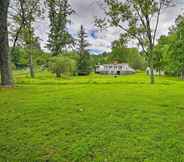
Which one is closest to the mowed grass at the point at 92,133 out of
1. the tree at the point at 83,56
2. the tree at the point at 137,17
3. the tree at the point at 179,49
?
the tree at the point at 137,17

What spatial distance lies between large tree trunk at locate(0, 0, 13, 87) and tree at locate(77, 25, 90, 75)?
39.9 metres

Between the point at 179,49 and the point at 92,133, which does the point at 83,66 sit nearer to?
the point at 179,49

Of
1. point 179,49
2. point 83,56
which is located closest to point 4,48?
point 179,49

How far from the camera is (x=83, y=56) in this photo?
56781 mm

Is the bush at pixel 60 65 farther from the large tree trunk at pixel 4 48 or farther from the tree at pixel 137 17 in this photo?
the large tree trunk at pixel 4 48

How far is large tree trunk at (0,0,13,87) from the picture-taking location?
41.6ft

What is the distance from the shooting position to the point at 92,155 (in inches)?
152

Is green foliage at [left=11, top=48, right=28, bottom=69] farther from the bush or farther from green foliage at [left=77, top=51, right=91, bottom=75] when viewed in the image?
green foliage at [left=77, top=51, right=91, bottom=75]

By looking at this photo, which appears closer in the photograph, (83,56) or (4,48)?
(4,48)

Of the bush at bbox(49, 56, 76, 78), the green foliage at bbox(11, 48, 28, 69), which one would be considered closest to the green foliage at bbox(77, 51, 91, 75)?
the green foliage at bbox(11, 48, 28, 69)

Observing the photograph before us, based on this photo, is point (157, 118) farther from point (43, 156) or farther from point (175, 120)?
point (43, 156)

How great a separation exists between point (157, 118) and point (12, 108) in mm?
4311

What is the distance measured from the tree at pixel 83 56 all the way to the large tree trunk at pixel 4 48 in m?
39.9

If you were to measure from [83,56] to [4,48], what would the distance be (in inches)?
1740
